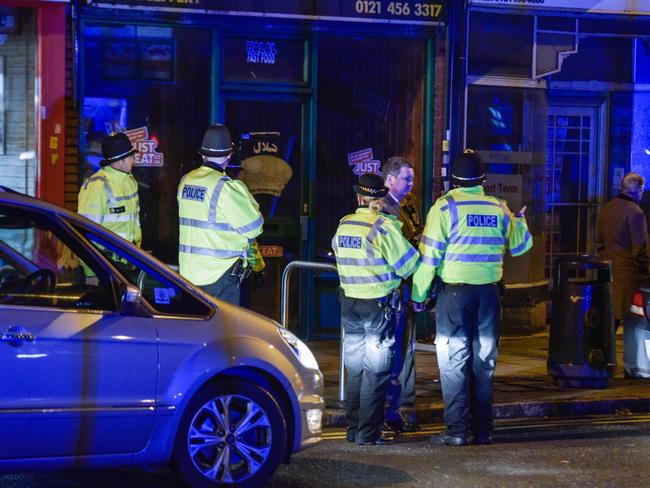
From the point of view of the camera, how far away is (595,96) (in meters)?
15.0

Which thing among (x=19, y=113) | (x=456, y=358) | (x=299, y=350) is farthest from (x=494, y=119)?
(x=299, y=350)

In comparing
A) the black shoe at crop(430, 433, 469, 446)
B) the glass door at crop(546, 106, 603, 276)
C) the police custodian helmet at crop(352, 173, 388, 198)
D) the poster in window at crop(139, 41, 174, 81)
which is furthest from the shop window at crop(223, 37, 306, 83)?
the black shoe at crop(430, 433, 469, 446)

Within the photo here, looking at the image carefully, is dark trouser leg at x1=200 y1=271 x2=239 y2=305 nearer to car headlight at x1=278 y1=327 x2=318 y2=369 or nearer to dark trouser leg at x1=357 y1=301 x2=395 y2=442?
dark trouser leg at x1=357 y1=301 x2=395 y2=442

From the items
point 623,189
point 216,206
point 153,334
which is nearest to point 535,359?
point 623,189

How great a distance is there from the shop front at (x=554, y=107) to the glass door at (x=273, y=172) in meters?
1.77

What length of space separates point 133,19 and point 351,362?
4.97m

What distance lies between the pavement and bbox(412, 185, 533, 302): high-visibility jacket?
142 centimetres

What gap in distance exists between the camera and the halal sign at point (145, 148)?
40.4 ft

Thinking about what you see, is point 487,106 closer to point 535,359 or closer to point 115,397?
point 535,359

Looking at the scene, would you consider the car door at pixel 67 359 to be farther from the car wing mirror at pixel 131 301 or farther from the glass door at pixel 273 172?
the glass door at pixel 273 172

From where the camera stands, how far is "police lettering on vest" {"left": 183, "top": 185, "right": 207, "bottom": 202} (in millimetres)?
8914

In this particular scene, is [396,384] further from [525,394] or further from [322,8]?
[322,8]

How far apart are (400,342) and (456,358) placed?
1.85 ft

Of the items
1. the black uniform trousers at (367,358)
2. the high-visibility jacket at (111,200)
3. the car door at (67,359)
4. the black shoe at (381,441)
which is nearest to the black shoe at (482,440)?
the black shoe at (381,441)
